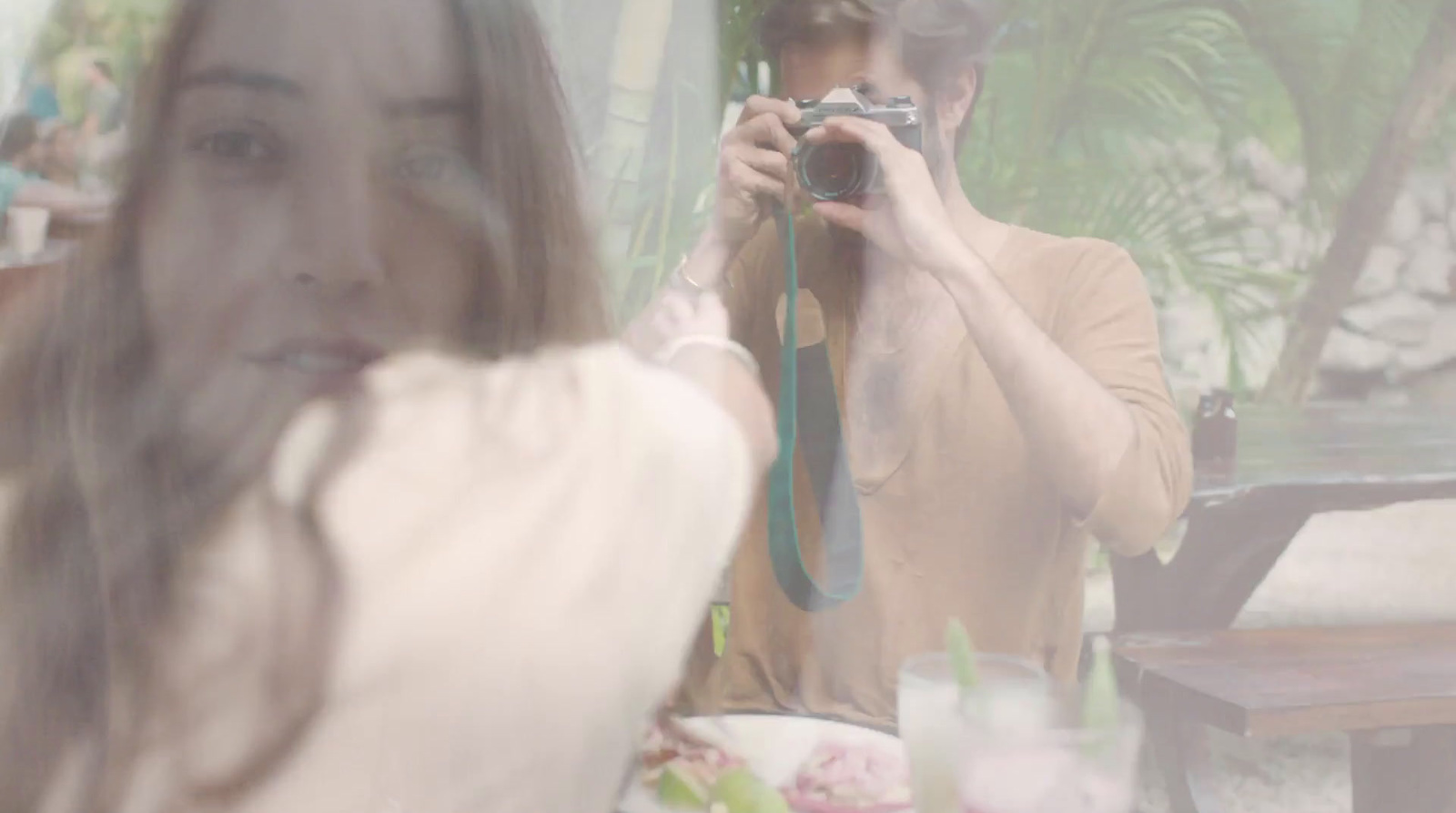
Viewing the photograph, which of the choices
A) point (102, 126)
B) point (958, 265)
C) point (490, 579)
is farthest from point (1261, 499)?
point (102, 126)

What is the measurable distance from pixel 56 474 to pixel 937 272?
18.9 inches

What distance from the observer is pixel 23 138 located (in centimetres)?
55

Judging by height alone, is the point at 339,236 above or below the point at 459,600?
above

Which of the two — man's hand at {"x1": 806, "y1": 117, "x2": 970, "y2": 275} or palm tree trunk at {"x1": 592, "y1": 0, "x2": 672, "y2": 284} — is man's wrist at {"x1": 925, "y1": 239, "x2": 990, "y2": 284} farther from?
palm tree trunk at {"x1": 592, "y1": 0, "x2": 672, "y2": 284}

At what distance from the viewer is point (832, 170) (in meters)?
0.55

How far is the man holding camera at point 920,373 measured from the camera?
21.5 inches

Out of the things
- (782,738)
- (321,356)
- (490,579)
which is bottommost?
(782,738)

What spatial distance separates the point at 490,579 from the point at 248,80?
0.27 metres

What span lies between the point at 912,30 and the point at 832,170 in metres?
0.09

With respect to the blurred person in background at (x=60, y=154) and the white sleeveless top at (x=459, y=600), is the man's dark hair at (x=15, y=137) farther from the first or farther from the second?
the white sleeveless top at (x=459, y=600)

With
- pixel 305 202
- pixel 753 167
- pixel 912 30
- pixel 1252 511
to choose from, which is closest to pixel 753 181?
pixel 753 167

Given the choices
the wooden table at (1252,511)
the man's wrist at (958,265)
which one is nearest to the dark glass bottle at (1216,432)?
the wooden table at (1252,511)

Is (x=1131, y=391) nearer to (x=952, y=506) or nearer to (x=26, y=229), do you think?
(x=952, y=506)

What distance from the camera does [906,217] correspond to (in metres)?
0.55
